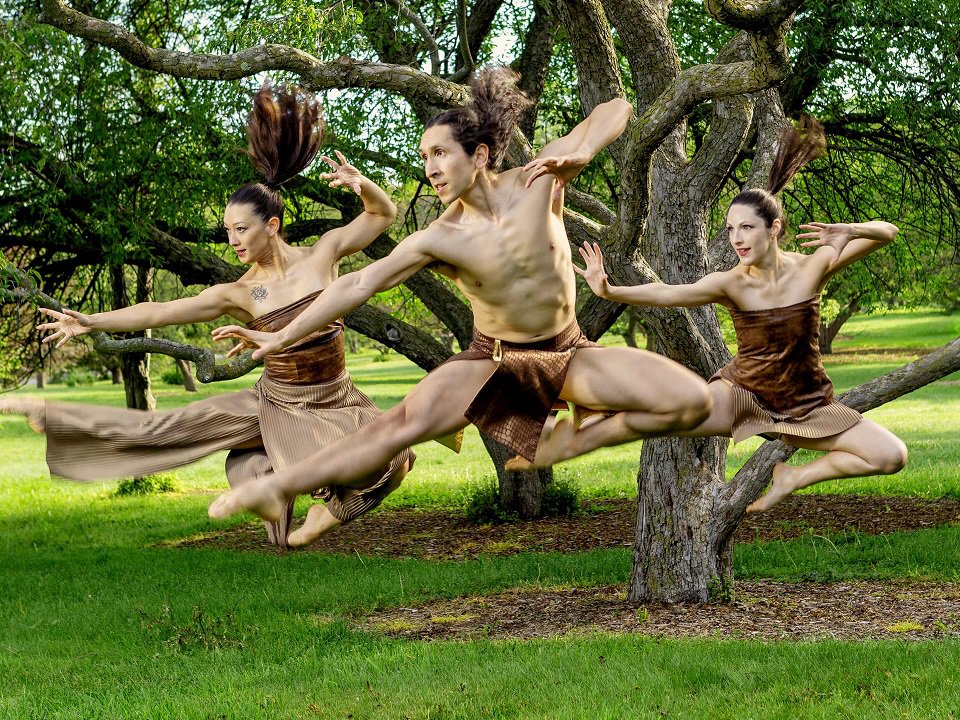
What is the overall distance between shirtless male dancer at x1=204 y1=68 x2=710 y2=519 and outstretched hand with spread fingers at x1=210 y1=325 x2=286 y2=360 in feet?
1.79

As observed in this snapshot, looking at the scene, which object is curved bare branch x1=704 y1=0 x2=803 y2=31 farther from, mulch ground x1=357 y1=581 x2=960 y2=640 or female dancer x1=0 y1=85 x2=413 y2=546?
mulch ground x1=357 y1=581 x2=960 y2=640

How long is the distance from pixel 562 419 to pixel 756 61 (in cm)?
212

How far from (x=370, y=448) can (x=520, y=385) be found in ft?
2.44

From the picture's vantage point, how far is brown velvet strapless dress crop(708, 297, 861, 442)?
546 cm

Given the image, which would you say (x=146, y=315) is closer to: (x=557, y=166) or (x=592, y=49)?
(x=557, y=166)

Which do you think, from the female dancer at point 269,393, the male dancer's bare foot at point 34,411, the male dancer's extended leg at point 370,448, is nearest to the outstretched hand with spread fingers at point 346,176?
the female dancer at point 269,393

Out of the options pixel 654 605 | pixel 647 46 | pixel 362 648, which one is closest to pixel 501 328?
pixel 647 46

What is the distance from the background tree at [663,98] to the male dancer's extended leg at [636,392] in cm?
178

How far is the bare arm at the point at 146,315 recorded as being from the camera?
5273 mm

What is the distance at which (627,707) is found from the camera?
23.0 feet

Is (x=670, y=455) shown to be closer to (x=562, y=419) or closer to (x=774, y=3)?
(x=562, y=419)

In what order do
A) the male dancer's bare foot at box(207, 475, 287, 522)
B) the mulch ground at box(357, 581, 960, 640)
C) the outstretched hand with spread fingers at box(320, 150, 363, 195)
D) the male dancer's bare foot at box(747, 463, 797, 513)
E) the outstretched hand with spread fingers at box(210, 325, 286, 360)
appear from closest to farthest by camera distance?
the outstretched hand with spread fingers at box(210, 325, 286, 360) < the male dancer's bare foot at box(207, 475, 287, 522) < the outstretched hand with spread fingers at box(320, 150, 363, 195) < the male dancer's bare foot at box(747, 463, 797, 513) < the mulch ground at box(357, 581, 960, 640)

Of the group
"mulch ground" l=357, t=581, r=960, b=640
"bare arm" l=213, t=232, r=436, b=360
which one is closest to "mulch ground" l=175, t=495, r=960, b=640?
"mulch ground" l=357, t=581, r=960, b=640

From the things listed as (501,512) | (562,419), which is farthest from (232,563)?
(562,419)
